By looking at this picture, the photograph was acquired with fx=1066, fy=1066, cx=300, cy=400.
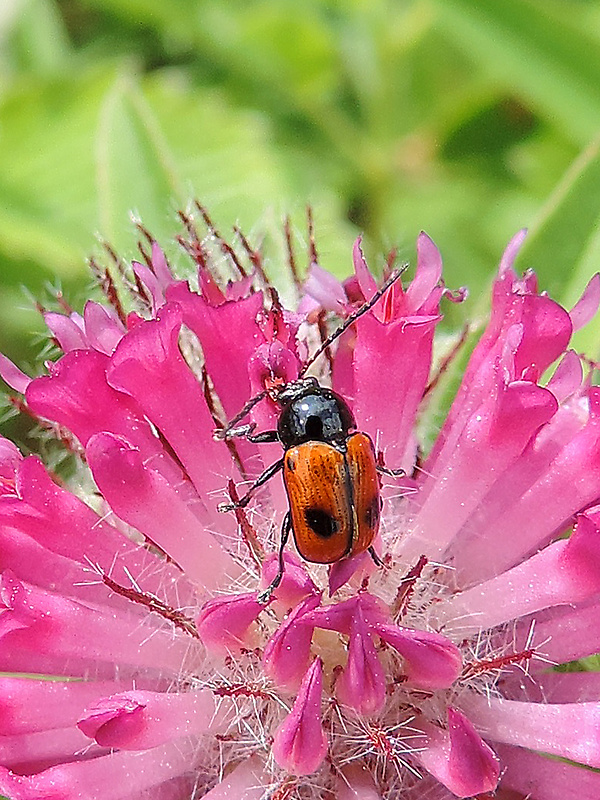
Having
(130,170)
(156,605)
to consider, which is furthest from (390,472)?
(130,170)

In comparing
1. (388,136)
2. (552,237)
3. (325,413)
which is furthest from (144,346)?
(388,136)

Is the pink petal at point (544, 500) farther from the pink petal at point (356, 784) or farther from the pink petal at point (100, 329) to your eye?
the pink petal at point (100, 329)

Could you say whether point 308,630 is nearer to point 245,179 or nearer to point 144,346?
point 144,346

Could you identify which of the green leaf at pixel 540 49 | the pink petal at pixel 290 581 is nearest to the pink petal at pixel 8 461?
the pink petal at pixel 290 581

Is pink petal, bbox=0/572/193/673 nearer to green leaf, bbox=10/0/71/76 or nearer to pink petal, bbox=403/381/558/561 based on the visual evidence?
pink petal, bbox=403/381/558/561

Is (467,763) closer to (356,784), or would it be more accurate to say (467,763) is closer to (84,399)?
(356,784)

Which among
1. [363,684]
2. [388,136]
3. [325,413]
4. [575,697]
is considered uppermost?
[325,413]
